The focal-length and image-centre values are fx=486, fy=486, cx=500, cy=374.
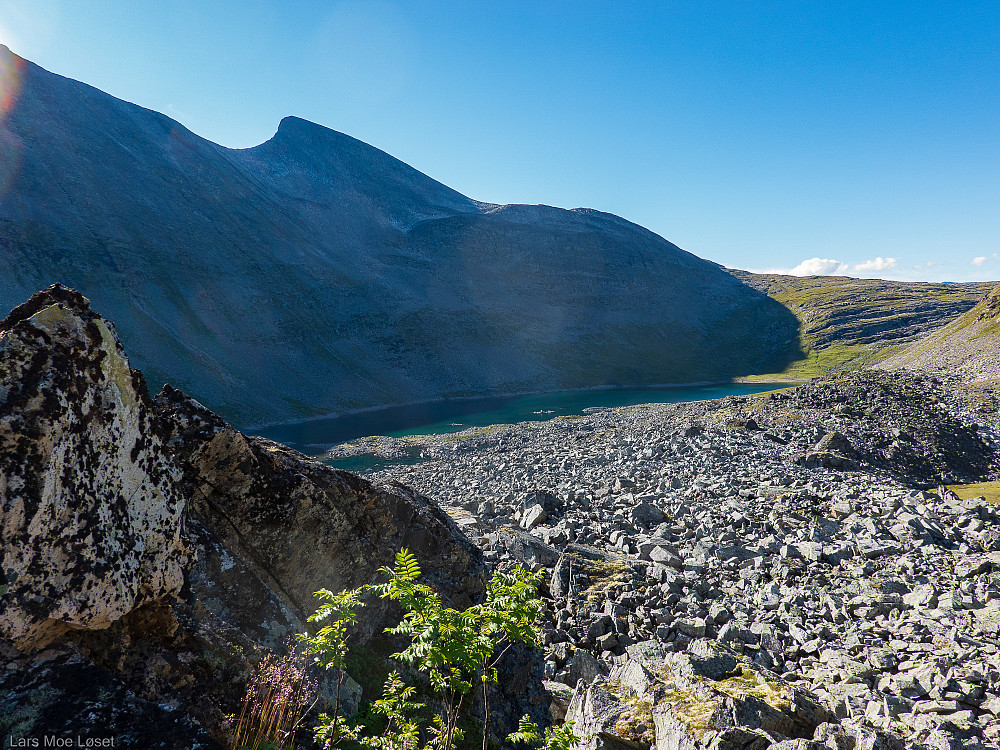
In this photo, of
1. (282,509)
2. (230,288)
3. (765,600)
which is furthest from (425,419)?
(282,509)

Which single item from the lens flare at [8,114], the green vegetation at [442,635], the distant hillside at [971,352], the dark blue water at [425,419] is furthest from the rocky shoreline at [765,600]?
the lens flare at [8,114]

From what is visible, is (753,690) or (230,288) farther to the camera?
(230,288)

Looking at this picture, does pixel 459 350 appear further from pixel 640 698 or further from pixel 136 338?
pixel 640 698

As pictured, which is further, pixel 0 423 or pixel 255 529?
pixel 255 529

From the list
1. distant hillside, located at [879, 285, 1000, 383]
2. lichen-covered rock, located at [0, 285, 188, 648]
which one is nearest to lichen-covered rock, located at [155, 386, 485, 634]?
lichen-covered rock, located at [0, 285, 188, 648]

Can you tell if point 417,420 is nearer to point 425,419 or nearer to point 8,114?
point 425,419

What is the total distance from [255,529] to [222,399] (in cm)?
11051

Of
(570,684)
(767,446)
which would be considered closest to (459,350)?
(767,446)

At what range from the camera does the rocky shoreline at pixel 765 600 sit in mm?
7277

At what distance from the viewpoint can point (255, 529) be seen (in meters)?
7.86

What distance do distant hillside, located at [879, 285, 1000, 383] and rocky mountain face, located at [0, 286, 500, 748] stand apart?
86.0 m

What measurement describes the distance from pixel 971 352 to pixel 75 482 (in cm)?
11549

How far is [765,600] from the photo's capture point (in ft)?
36.8

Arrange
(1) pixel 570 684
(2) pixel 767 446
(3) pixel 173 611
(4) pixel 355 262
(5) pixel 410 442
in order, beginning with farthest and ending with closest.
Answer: (4) pixel 355 262
(5) pixel 410 442
(2) pixel 767 446
(1) pixel 570 684
(3) pixel 173 611
